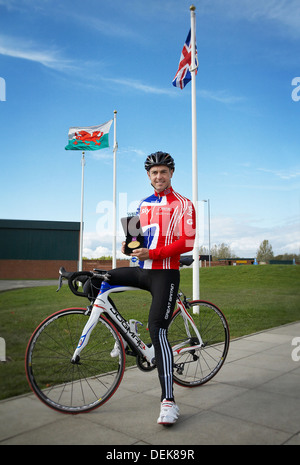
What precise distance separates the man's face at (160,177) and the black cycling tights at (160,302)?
767 millimetres

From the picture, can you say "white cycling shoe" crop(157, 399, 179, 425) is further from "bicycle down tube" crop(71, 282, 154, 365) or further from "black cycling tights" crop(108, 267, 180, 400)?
"bicycle down tube" crop(71, 282, 154, 365)

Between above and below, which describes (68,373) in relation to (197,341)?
below

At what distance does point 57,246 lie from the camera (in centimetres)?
4947

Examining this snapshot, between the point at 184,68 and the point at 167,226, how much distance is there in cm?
845

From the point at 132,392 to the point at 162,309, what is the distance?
45.0 inches

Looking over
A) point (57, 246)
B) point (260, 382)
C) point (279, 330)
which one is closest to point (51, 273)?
point (57, 246)

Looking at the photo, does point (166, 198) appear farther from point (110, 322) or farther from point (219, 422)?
point (219, 422)

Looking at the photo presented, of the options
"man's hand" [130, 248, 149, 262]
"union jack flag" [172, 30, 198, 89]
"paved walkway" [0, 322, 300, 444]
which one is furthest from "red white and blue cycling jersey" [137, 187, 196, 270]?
"union jack flag" [172, 30, 198, 89]

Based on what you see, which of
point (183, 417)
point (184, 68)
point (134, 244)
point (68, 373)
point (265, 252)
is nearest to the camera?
point (183, 417)

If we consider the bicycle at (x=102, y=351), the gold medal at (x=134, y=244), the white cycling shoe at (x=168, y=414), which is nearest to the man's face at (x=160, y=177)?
the gold medal at (x=134, y=244)

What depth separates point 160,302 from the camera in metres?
3.50

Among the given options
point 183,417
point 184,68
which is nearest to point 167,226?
point 183,417

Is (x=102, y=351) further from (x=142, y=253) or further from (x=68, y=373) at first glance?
(x=142, y=253)

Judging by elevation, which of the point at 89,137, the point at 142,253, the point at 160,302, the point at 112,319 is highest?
the point at 89,137
